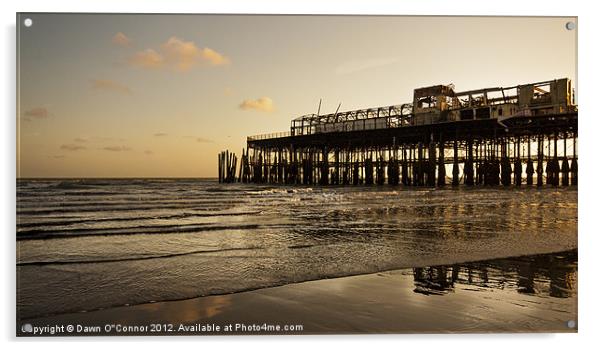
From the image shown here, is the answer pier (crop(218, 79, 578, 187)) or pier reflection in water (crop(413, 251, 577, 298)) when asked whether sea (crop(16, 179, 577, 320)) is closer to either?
pier reflection in water (crop(413, 251, 577, 298))

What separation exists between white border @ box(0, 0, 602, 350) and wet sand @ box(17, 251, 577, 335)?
353 mm

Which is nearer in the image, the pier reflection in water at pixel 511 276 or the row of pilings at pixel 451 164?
the pier reflection in water at pixel 511 276

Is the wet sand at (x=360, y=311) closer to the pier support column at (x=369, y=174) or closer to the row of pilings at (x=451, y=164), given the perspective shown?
the row of pilings at (x=451, y=164)

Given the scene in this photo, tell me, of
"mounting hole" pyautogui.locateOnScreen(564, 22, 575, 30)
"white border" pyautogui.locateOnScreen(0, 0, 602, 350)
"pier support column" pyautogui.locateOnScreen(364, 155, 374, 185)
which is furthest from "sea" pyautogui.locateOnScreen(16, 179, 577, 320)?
"pier support column" pyautogui.locateOnScreen(364, 155, 374, 185)

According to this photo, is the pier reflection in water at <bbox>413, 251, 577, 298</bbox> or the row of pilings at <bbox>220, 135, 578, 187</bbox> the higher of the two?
the row of pilings at <bbox>220, 135, 578, 187</bbox>

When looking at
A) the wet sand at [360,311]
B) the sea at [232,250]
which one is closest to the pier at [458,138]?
the sea at [232,250]

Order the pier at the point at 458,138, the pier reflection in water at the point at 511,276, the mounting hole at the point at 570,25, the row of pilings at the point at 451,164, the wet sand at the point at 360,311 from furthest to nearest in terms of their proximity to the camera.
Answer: the row of pilings at the point at 451,164 < the pier at the point at 458,138 < the mounting hole at the point at 570,25 < the pier reflection in water at the point at 511,276 < the wet sand at the point at 360,311

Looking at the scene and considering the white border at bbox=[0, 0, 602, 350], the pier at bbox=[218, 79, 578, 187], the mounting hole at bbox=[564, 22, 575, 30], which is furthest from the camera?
the pier at bbox=[218, 79, 578, 187]

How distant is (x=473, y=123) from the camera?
21.1m

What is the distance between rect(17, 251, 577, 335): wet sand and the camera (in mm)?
A: 3621

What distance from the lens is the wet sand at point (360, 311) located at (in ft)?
11.9
